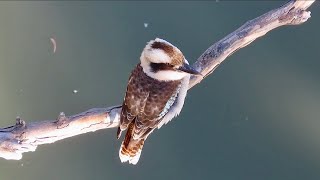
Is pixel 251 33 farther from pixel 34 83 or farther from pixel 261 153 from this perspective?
pixel 34 83

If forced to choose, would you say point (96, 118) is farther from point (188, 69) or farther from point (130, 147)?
point (188, 69)

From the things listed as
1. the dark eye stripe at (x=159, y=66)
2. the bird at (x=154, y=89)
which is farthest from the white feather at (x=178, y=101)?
the dark eye stripe at (x=159, y=66)

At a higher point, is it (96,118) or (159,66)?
(159,66)

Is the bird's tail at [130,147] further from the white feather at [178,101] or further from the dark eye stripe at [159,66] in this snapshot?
the dark eye stripe at [159,66]

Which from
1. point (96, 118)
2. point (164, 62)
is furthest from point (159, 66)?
point (96, 118)

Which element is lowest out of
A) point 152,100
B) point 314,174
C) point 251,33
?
point 314,174

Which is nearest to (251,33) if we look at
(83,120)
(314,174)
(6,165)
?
(83,120)
